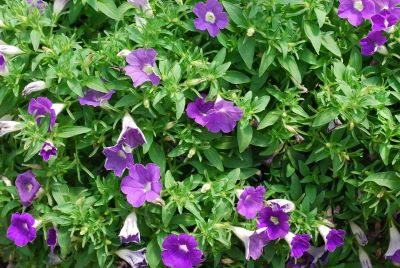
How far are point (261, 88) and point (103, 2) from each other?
1021 millimetres

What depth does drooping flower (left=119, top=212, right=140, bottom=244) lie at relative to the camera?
10.1ft

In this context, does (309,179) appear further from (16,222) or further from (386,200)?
(16,222)

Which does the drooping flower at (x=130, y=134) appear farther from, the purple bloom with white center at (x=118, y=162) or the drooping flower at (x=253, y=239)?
the drooping flower at (x=253, y=239)

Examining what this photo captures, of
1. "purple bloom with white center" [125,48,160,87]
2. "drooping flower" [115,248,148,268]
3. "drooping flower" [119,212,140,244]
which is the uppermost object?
"purple bloom with white center" [125,48,160,87]

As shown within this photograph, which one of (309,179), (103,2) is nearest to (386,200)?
(309,179)

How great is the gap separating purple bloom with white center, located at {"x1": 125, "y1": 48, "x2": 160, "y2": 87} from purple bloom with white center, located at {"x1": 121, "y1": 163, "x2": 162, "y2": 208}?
0.42 meters

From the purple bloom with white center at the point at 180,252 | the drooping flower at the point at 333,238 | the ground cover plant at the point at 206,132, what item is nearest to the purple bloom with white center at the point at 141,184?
the ground cover plant at the point at 206,132

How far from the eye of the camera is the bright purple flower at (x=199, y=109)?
317cm

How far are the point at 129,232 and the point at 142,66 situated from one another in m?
0.81

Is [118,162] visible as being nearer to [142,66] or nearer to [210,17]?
[142,66]

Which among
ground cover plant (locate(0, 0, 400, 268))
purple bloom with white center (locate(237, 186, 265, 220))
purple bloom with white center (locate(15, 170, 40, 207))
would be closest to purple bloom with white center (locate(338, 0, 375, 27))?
ground cover plant (locate(0, 0, 400, 268))

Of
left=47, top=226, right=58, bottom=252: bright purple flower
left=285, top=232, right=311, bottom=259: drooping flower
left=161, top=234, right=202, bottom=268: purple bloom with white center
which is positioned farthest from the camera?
left=47, top=226, right=58, bottom=252: bright purple flower

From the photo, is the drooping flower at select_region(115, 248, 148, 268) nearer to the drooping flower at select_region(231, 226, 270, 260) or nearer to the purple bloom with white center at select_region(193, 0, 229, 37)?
→ the drooping flower at select_region(231, 226, 270, 260)

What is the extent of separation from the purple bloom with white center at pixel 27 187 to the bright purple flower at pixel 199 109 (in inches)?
34.5
